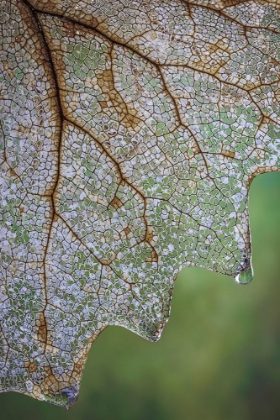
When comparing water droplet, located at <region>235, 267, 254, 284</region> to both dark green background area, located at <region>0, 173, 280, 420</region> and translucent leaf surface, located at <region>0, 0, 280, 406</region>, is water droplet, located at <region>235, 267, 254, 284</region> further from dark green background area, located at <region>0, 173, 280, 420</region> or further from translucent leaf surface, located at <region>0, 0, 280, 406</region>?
dark green background area, located at <region>0, 173, 280, 420</region>

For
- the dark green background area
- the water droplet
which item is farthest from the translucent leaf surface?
the dark green background area

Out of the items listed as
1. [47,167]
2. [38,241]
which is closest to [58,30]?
[47,167]

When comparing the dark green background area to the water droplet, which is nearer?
the water droplet

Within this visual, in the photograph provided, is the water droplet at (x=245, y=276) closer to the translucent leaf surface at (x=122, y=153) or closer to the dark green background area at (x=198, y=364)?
the translucent leaf surface at (x=122, y=153)

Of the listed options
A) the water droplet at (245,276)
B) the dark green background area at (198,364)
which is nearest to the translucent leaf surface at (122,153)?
the water droplet at (245,276)

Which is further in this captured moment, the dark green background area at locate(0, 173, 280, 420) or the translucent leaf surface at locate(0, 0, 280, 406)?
the dark green background area at locate(0, 173, 280, 420)

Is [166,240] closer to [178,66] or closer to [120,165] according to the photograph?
[120,165]
